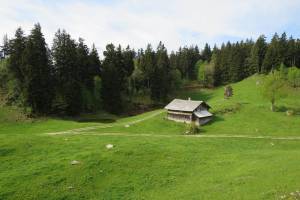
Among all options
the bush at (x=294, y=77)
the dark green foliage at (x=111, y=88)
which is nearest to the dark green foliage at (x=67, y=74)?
the dark green foliage at (x=111, y=88)

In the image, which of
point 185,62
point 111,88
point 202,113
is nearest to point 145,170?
point 202,113

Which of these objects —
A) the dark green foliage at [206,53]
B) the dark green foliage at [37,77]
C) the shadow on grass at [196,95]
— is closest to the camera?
the dark green foliage at [37,77]

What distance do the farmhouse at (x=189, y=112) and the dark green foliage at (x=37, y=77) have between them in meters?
29.7

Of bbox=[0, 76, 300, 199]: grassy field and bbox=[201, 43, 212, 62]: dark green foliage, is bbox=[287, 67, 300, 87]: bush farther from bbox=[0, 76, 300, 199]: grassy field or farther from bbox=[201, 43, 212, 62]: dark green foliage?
bbox=[201, 43, 212, 62]: dark green foliage

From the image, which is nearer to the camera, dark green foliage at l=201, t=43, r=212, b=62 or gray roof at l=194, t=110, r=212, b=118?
gray roof at l=194, t=110, r=212, b=118

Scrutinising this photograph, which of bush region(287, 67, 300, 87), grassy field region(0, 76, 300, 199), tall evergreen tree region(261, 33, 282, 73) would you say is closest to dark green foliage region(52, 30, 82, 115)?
grassy field region(0, 76, 300, 199)

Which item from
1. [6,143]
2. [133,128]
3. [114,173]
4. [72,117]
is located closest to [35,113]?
[72,117]

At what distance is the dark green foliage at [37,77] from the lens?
2697 inches

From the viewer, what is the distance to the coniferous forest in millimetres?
70375

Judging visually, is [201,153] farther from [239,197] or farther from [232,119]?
[232,119]

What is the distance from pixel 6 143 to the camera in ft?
112

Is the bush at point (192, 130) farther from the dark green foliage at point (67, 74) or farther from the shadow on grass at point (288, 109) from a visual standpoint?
the dark green foliage at point (67, 74)

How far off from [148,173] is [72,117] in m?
49.6

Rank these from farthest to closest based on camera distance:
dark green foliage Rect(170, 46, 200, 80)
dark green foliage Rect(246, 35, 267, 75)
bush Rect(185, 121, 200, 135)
Answer: dark green foliage Rect(170, 46, 200, 80) < dark green foliage Rect(246, 35, 267, 75) < bush Rect(185, 121, 200, 135)
